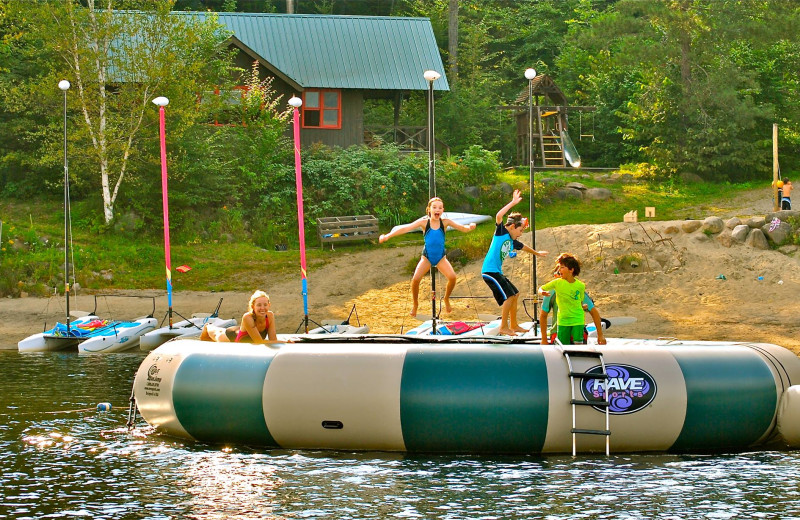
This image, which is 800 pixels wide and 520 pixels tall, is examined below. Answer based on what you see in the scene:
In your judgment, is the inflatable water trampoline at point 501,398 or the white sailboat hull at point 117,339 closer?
the inflatable water trampoline at point 501,398

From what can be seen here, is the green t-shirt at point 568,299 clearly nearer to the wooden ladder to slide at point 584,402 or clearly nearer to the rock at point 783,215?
the wooden ladder to slide at point 584,402

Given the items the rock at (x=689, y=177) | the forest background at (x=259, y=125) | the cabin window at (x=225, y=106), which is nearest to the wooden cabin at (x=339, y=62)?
the forest background at (x=259, y=125)

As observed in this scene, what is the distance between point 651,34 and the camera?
1533 inches

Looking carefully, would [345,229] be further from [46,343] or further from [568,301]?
[568,301]

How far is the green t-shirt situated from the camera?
13344mm

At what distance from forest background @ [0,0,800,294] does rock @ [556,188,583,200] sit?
2080 millimetres

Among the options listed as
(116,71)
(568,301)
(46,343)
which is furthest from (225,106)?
(568,301)

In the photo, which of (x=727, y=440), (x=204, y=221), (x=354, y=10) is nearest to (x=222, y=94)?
(x=204, y=221)

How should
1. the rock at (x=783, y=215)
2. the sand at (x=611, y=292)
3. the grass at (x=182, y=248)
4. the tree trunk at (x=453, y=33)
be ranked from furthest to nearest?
the tree trunk at (x=453, y=33) < the grass at (x=182, y=248) < the rock at (x=783, y=215) < the sand at (x=611, y=292)

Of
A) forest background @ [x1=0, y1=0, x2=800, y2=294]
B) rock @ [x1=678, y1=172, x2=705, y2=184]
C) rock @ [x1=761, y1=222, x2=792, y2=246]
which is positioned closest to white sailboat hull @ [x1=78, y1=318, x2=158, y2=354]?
forest background @ [x1=0, y1=0, x2=800, y2=294]

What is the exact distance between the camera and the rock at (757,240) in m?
26.2

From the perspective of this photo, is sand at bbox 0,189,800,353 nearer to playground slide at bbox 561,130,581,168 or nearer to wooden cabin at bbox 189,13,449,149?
wooden cabin at bbox 189,13,449,149

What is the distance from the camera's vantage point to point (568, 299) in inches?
526

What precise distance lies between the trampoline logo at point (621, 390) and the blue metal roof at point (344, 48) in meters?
27.7
